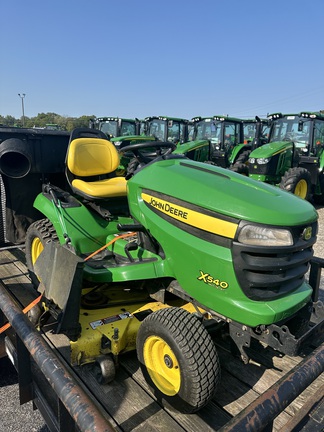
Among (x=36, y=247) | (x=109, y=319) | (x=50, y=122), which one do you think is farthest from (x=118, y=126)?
(x=50, y=122)

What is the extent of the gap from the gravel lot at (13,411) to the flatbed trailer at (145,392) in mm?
398

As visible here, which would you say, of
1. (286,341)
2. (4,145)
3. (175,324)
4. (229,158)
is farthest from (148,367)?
(229,158)

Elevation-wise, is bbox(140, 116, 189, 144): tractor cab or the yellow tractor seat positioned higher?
bbox(140, 116, 189, 144): tractor cab

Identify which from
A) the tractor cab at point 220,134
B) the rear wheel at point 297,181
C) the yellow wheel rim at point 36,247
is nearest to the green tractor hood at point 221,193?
the yellow wheel rim at point 36,247

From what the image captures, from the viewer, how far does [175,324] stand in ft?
5.78

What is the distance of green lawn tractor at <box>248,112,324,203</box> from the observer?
7.89m

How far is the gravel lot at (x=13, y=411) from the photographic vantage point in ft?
7.36

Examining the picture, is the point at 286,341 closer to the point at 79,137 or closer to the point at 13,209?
the point at 79,137

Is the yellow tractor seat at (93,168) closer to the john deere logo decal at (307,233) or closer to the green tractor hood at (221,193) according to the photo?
the green tractor hood at (221,193)

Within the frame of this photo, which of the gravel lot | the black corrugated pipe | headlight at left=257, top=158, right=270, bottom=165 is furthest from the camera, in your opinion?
headlight at left=257, top=158, right=270, bottom=165

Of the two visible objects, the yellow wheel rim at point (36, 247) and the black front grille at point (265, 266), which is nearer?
the black front grille at point (265, 266)

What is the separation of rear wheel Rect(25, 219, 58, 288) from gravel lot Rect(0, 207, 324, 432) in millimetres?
690

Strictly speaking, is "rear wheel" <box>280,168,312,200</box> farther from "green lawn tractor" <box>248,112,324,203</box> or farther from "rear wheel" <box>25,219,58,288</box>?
"rear wheel" <box>25,219,58,288</box>

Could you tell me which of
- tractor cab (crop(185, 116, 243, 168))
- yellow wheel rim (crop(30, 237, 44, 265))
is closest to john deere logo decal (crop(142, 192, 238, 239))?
yellow wheel rim (crop(30, 237, 44, 265))
